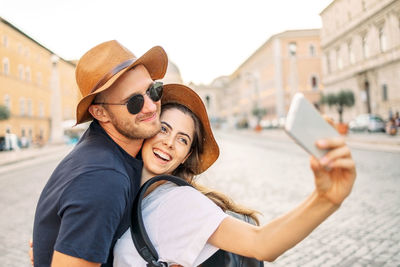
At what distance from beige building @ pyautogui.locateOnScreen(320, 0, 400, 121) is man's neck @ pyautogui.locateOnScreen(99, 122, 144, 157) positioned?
19.6 meters

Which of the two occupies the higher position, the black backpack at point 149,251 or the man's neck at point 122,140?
the man's neck at point 122,140

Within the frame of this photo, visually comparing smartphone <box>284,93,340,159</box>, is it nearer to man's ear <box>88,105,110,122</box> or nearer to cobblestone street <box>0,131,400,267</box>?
man's ear <box>88,105,110,122</box>

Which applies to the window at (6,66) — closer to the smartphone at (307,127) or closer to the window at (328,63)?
the window at (328,63)

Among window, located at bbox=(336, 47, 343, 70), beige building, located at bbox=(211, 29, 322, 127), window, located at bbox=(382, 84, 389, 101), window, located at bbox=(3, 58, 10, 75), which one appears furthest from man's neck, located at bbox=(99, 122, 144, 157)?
beige building, located at bbox=(211, 29, 322, 127)

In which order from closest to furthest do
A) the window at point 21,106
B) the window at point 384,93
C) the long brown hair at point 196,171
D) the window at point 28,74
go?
the long brown hair at point 196,171
the window at point 384,93
the window at point 28,74
the window at point 21,106

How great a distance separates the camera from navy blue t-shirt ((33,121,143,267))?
1.35 metres

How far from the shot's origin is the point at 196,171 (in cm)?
238

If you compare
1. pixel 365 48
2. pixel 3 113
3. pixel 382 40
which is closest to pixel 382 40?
pixel 382 40

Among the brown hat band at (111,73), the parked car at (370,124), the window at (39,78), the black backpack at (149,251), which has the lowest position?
the parked car at (370,124)

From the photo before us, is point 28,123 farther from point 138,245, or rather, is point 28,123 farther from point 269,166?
point 138,245

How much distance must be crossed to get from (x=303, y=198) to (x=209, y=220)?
592 cm

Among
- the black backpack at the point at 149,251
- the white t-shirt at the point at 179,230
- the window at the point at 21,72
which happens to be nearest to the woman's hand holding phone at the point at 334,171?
the white t-shirt at the point at 179,230

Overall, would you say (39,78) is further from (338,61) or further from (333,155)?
(333,155)

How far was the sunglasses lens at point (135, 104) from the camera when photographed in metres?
1.80
